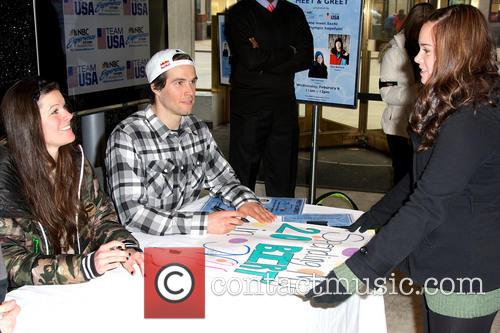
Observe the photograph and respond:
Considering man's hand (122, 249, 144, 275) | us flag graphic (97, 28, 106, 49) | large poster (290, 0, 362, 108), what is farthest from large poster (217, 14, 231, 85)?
man's hand (122, 249, 144, 275)

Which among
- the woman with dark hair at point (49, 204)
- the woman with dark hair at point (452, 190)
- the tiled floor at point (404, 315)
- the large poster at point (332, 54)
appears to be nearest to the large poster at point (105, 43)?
the large poster at point (332, 54)

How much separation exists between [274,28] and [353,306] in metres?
2.48

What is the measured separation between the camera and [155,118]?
7.44 feet

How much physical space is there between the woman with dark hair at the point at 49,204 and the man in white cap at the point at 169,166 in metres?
0.10

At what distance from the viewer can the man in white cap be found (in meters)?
2.00

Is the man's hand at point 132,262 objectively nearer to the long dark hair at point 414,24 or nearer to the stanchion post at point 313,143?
the long dark hair at point 414,24

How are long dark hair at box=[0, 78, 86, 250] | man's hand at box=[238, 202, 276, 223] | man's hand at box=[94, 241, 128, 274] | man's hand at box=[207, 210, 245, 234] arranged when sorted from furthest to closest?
1. man's hand at box=[238, 202, 276, 223]
2. man's hand at box=[207, 210, 245, 234]
3. long dark hair at box=[0, 78, 86, 250]
4. man's hand at box=[94, 241, 128, 274]

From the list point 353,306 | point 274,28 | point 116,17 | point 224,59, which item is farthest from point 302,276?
point 224,59

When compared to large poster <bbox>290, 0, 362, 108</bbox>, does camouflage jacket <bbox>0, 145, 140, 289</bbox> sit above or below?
below

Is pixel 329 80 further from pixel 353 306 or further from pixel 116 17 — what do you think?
pixel 353 306

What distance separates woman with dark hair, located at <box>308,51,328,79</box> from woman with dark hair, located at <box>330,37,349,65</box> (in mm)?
67

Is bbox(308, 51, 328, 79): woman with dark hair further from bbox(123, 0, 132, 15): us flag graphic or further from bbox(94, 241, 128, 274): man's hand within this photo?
bbox(94, 241, 128, 274): man's hand

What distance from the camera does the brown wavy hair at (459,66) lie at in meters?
1.38

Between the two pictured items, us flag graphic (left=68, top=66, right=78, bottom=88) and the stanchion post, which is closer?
us flag graphic (left=68, top=66, right=78, bottom=88)
